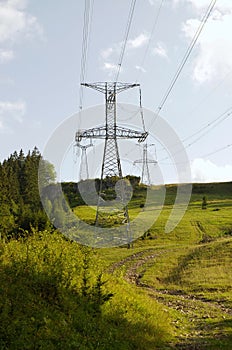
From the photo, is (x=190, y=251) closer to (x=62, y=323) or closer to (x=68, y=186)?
(x=62, y=323)

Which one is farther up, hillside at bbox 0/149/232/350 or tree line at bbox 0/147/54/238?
tree line at bbox 0/147/54/238

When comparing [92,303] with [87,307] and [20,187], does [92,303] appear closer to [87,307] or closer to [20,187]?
[87,307]

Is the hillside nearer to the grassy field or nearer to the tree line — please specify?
the grassy field

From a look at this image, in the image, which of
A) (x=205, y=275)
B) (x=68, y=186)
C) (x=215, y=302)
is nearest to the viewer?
(x=215, y=302)

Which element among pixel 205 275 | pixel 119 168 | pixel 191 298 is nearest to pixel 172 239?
pixel 119 168

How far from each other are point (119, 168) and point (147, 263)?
9450 mm

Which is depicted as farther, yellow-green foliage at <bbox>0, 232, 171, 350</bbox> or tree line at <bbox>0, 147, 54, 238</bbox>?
tree line at <bbox>0, 147, 54, 238</bbox>

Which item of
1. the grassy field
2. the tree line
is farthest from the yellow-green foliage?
the tree line

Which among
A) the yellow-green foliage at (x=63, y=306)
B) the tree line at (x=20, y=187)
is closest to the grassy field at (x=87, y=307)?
the yellow-green foliage at (x=63, y=306)

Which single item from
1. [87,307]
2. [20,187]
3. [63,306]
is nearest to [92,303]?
[87,307]

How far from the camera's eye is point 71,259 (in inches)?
687

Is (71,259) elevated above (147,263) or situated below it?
above

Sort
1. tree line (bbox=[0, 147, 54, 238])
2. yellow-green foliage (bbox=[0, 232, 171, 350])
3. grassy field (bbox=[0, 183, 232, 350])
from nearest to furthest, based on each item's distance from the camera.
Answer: yellow-green foliage (bbox=[0, 232, 171, 350]), grassy field (bbox=[0, 183, 232, 350]), tree line (bbox=[0, 147, 54, 238])

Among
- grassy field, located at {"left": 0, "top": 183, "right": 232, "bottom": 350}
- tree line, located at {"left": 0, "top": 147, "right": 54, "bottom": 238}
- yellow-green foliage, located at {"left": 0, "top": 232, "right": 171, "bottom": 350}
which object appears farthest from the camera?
tree line, located at {"left": 0, "top": 147, "right": 54, "bottom": 238}
